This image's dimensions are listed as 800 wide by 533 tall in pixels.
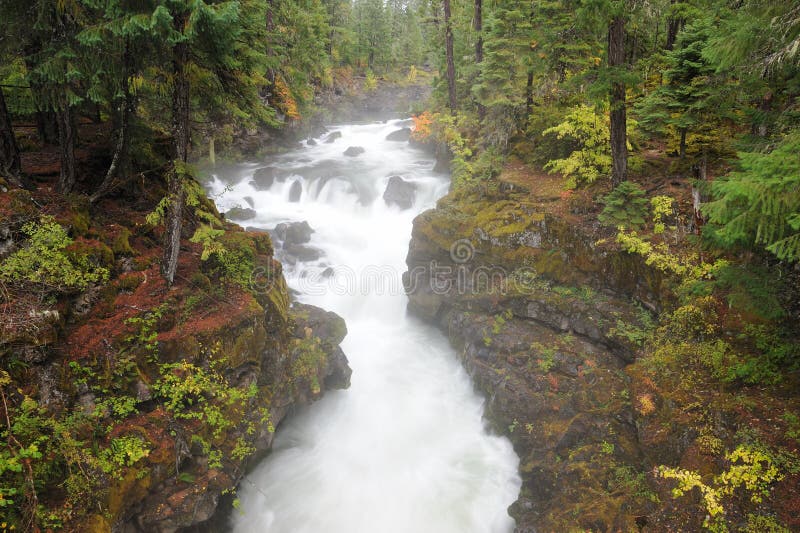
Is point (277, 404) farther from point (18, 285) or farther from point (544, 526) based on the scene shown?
point (544, 526)

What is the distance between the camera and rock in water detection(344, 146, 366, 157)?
26844mm

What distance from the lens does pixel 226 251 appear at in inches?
327

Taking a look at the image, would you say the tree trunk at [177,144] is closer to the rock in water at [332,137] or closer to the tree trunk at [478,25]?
the tree trunk at [478,25]

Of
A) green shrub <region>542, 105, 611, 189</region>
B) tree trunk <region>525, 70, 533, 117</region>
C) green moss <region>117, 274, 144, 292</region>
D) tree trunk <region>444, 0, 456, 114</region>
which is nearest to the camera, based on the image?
green moss <region>117, 274, 144, 292</region>

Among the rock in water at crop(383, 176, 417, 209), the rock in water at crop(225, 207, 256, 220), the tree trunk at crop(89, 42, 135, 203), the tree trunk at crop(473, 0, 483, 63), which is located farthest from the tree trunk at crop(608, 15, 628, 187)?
the rock in water at crop(225, 207, 256, 220)

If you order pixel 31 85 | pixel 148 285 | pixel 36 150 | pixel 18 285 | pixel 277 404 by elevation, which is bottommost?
pixel 277 404

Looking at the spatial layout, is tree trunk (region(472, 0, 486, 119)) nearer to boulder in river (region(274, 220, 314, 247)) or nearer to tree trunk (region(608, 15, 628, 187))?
tree trunk (region(608, 15, 628, 187))

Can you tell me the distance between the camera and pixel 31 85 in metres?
7.03

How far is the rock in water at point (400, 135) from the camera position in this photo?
1200 inches

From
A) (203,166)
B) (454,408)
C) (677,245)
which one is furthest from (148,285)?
(203,166)

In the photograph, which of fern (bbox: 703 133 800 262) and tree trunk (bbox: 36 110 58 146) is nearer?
fern (bbox: 703 133 800 262)

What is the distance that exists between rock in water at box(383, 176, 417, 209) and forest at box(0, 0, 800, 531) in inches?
340

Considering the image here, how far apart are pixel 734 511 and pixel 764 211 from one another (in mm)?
4272

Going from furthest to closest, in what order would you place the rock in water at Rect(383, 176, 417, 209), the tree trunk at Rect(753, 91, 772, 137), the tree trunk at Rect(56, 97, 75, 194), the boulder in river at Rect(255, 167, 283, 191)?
the boulder in river at Rect(255, 167, 283, 191) < the rock in water at Rect(383, 176, 417, 209) < the tree trunk at Rect(56, 97, 75, 194) < the tree trunk at Rect(753, 91, 772, 137)
